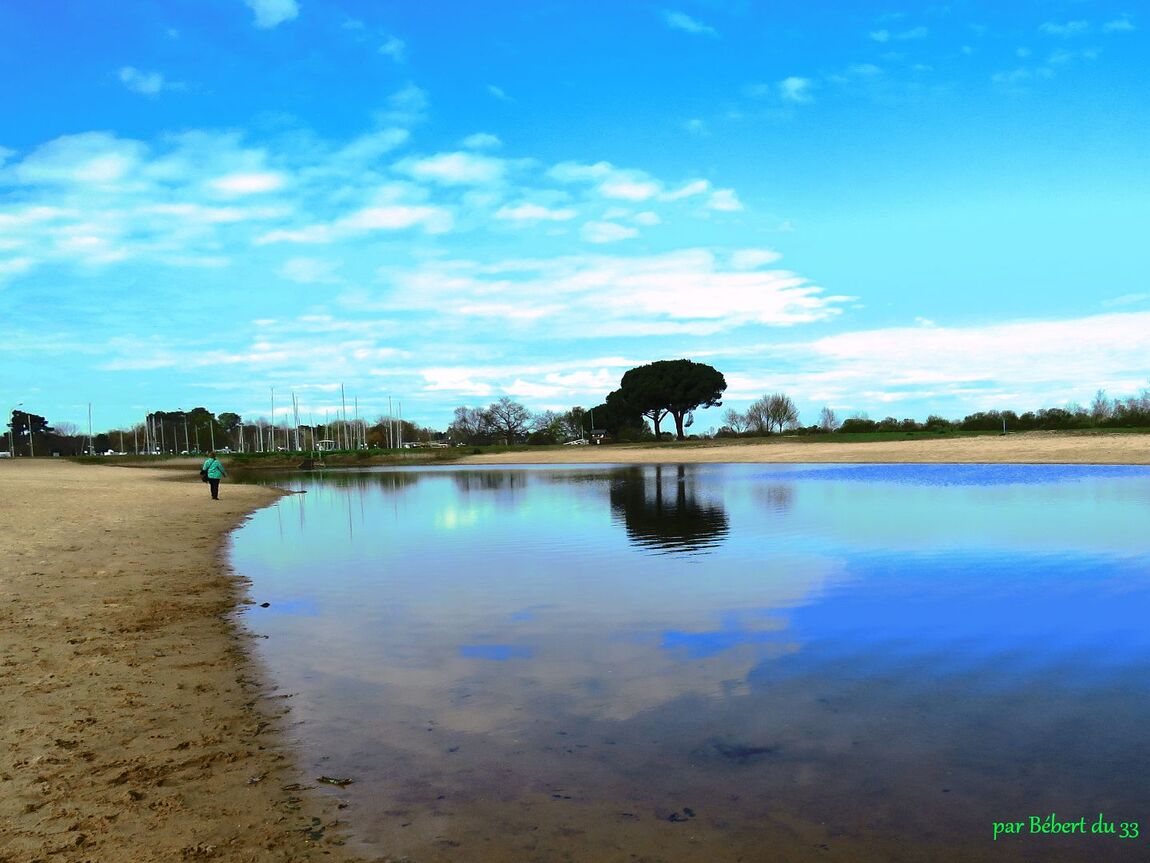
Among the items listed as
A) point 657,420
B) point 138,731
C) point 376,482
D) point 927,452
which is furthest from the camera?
point 657,420

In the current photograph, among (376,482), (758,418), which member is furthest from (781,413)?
(376,482)

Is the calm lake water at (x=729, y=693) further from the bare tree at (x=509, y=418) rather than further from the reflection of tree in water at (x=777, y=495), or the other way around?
the bare tree at (x=509, y=418)

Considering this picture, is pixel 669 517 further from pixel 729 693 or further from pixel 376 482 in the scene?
Answer: pixel 376 482

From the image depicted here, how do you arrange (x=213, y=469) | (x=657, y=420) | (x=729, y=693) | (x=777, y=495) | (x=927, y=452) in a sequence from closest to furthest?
1. (x=729, y=693)
2. (x=777, y=495)
3. (x=213, y=469)
4. (x=927, y=452)
5. (x=657, y=420)

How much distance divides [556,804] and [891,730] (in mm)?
3201

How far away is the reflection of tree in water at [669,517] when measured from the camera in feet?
69.3

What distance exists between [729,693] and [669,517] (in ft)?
62.8

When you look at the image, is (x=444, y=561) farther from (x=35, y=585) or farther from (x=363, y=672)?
(x=363, y=672)

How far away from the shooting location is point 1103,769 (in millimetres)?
6254

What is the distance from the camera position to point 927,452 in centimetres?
6606

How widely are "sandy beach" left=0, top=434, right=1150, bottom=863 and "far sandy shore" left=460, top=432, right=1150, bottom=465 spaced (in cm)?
5310

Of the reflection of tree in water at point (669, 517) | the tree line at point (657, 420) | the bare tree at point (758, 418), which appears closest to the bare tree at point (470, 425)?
the tree line at point (657, 420)

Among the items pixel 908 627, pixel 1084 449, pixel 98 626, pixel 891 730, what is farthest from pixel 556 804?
pixel 1084 449

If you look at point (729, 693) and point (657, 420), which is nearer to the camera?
point (729, 693)
